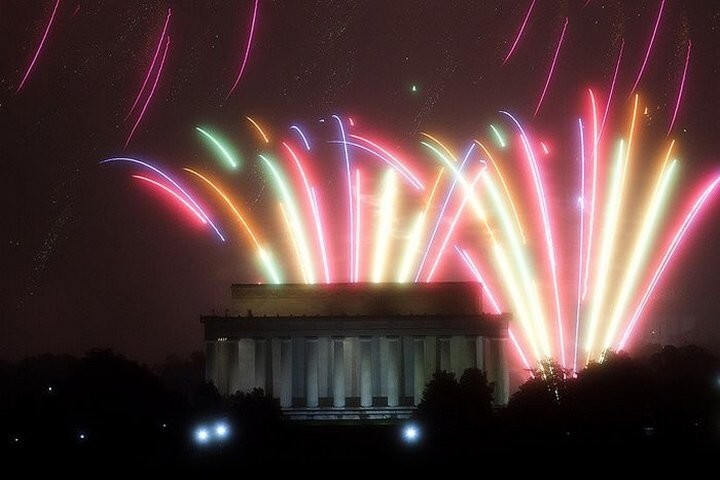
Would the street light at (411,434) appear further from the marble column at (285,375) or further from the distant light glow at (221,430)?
the marble column at (285,375)

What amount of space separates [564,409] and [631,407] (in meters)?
4.07

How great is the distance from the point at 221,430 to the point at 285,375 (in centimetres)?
2822

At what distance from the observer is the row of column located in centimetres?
10881

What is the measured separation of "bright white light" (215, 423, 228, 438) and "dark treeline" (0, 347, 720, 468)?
0.88 meters

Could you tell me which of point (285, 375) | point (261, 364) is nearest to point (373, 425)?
point (285, 375)

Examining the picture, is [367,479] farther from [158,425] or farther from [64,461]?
[158,425]

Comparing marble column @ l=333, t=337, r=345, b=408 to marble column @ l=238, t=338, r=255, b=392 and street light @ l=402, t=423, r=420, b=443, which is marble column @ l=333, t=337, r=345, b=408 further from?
street light @ l=402, t=423, r=420, b=443

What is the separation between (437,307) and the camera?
375ft

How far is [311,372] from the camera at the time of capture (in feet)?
357

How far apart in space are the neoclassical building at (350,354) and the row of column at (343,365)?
0.08 meters

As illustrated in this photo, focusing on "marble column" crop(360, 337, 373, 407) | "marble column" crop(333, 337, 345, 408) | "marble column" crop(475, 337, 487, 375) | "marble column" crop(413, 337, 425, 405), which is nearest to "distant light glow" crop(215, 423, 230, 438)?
"marble column" crop(333, 337, 345, 408)

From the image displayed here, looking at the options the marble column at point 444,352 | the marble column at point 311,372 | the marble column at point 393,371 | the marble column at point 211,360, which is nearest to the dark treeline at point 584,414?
the marble column at point 393,371

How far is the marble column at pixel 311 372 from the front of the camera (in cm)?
10838

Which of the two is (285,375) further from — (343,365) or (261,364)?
(343,365)
